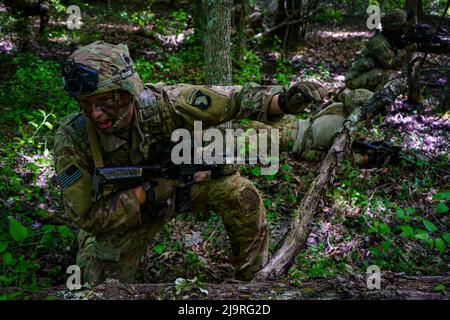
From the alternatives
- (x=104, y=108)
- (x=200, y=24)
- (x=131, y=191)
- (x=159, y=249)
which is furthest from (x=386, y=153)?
(x=200, y=24)

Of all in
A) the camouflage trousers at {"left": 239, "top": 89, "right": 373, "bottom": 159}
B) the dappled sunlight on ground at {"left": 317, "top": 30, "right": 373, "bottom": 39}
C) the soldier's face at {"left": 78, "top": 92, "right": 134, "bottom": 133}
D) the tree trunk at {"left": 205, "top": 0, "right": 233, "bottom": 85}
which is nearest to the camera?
the soldier's face at {"left": 78, "top": 92, "right": 134, "bottom": 133}

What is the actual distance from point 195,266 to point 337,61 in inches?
334

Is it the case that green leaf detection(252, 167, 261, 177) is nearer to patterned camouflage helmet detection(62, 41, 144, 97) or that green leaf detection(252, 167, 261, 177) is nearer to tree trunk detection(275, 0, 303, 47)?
patterned camouflage helmet detection(62, 41, 144, 97)

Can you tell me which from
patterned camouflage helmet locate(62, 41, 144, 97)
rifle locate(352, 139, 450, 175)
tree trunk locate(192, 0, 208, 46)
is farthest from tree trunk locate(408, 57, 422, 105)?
patterned camouflage helmet locate(62, 41, 144, 97)

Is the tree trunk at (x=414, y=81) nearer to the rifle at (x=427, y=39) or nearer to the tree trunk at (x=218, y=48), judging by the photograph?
the rifle at (x=427, y=39)

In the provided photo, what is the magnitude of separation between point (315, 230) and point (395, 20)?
191 inches

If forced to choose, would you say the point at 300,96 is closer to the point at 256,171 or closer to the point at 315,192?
the point at 315,192

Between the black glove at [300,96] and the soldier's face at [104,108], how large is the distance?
4.29ft

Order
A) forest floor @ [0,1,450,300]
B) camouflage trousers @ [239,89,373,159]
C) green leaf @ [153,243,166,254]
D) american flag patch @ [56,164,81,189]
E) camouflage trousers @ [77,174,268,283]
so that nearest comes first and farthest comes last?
forest floor @ [0,1,450,300] < american flag patch @ [56,164,81,189] < camouflage trousers @ [77,174,268,283] < green leaf @ [153,243,166,254] < camouflage trousers @ [239,89,373,159]

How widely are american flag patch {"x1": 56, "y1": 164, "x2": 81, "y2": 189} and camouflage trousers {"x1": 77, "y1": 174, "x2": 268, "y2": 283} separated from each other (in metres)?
0.71

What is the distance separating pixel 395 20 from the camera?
7789 mm

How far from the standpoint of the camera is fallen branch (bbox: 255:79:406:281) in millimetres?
3285

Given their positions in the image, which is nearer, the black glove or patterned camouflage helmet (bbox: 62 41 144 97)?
the black glove

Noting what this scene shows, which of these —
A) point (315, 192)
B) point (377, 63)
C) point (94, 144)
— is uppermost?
point (377, 63)
